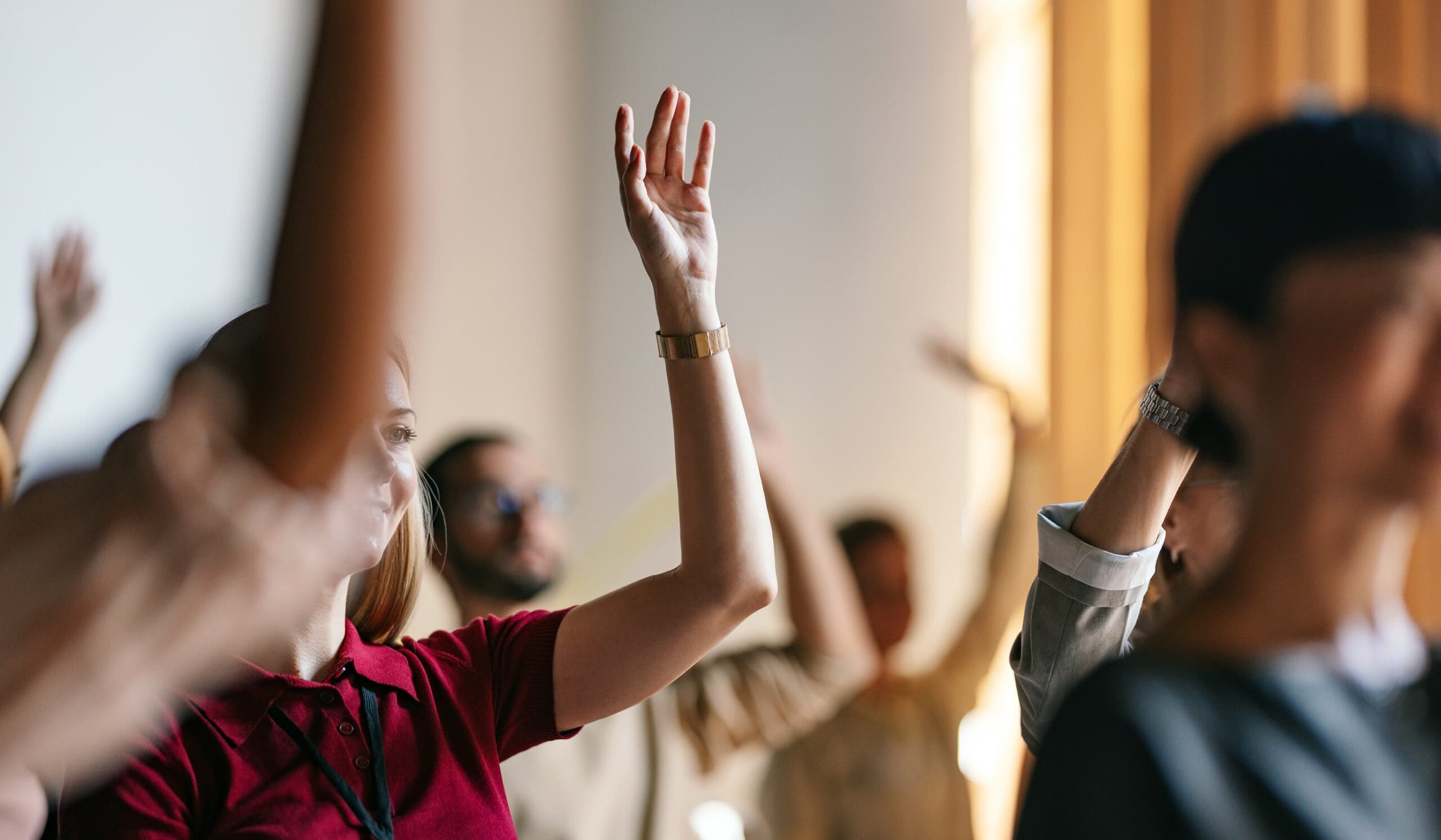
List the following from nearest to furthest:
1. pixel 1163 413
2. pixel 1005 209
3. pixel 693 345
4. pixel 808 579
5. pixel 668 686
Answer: pixel 1163 413 → pixel 693 345 → pixel 668 686 → pixel 808 579 → pixel 1005 209

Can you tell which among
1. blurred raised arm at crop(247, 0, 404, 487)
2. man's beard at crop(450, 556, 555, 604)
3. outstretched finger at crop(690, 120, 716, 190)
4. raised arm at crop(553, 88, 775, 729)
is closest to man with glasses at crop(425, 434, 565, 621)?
man's beard at crop(450, 556, 555, 604)

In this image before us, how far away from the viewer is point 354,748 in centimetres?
96

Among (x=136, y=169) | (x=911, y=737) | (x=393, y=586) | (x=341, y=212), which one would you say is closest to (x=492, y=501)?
(x=136, y=169)

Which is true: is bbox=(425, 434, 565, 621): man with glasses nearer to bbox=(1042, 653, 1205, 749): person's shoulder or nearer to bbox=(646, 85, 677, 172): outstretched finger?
bbox=(646, 85, 677, 172): outstretched finger

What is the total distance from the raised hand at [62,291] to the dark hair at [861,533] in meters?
2.00

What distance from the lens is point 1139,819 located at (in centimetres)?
45

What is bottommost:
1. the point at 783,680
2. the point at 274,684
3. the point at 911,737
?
the point at 911,737

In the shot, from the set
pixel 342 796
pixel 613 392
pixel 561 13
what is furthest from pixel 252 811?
pixel 561 13

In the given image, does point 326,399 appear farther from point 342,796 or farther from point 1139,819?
point 342,796

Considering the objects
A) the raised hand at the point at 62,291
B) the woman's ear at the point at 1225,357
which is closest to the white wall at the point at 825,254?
the raised hand at the point at 62,291

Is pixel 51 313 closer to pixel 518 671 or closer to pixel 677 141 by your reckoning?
pixel 518 671

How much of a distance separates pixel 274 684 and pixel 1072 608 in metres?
0.66

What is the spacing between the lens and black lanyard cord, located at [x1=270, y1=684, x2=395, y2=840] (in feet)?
2.98

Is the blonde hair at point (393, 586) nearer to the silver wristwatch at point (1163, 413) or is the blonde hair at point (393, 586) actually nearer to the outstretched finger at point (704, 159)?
the outstretched finger at point (704, 159)
